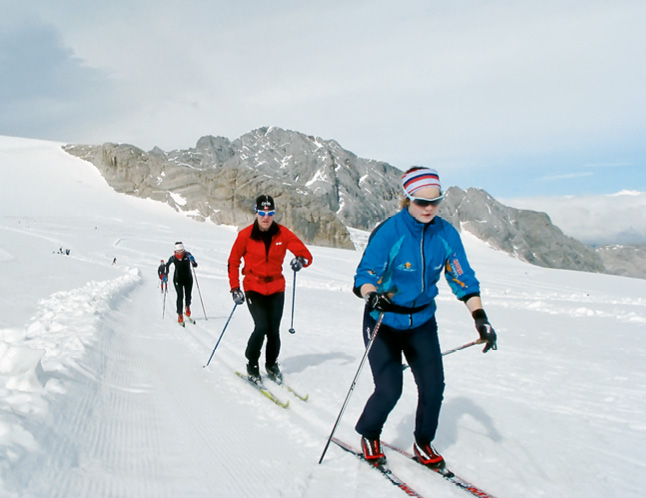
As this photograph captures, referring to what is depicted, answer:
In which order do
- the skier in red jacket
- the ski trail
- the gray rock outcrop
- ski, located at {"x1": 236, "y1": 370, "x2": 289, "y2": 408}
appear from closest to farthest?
1. the ski trail
2. ski, located at {"x1": 236, "y1": 370, "x2": 289, "y2": 408}
3. the skier in red jacket
4. the gray rock outcrop

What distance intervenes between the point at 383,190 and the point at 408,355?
17230 centimetres

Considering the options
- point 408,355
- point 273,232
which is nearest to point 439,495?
point 408,355

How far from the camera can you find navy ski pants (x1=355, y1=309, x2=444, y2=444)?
3545 mm

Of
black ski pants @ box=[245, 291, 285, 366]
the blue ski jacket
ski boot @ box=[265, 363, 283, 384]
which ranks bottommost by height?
ski boot @ box=[265, 363, 283, 384]

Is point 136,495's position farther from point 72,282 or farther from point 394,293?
point 72,282

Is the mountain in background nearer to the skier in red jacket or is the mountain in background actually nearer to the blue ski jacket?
the skier in red jacket

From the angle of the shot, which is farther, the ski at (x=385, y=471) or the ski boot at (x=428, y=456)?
the ski boot at (x=428, y=456)

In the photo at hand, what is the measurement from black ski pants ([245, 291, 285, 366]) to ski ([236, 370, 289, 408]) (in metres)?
0.26

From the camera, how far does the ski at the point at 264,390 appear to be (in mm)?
5117

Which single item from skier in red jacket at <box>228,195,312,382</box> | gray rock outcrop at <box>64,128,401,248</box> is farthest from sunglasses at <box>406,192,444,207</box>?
gray rock outcrop at <box>64,128,401,248</box>

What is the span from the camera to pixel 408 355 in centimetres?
362

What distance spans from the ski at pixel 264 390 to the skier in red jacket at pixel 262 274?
77 mm

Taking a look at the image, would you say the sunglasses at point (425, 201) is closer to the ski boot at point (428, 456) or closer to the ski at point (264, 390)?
the ski boot at point (428, 456)

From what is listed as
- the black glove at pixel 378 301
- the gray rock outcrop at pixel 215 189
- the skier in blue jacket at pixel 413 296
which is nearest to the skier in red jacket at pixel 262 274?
the skier in blue jacket at pixel 413 296
